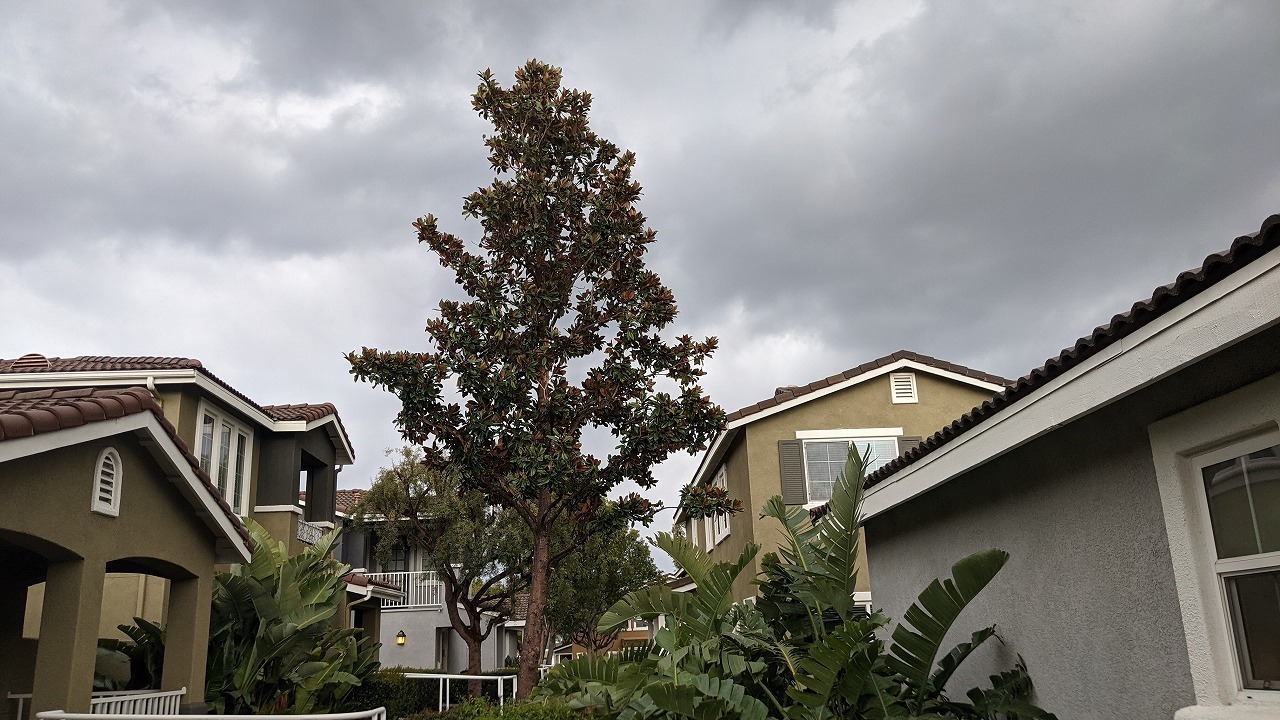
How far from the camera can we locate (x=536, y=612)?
14648 mm

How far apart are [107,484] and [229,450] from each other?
11.0 meters

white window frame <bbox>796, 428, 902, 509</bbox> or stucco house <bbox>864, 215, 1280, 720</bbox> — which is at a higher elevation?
white window frame <bbox>796, 428, 902, 509</bbox>

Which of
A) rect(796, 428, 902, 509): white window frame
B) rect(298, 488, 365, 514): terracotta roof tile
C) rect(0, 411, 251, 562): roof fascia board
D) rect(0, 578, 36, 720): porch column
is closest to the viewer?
rect(0, 411, 251, 562): roof fascia board

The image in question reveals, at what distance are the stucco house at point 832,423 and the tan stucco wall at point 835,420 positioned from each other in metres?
0.02

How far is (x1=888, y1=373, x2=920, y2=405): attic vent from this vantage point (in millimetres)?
21359

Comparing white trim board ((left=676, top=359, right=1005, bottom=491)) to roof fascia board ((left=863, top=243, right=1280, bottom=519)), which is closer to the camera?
roof fascia board ((left=863, top=243, right=1280, bottom=519))

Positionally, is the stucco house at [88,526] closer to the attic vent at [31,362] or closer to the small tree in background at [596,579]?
the attic vent at [31,362]

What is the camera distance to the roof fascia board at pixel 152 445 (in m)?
7.47

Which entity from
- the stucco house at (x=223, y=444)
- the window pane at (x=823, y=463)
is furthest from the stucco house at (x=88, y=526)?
the window pane at (x=823, y=463)

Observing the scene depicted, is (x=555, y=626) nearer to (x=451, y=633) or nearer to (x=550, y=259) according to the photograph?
(x=451, y=633)

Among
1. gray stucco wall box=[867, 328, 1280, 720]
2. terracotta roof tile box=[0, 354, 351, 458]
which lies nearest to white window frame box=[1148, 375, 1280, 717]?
gray stucco wall box=[867, 328, 1280, 720]

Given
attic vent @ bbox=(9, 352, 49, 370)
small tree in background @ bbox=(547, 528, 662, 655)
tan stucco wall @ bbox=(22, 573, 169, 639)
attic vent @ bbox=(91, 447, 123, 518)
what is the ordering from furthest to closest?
1. small tree in background @ bbox=(547, 528, 662, 655)
2. attic vent @ bbox=(9, 352, 49, 370)
3. tan stucco wall @ bbox=(22, 573, 169, 639)
4. attic vent @ bbox=(91, 447, 123, 518)

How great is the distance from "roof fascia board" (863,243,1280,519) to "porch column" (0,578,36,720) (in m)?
10.4

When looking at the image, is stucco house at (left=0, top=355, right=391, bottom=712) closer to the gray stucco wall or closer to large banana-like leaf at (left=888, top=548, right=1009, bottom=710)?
large banana-like leaf at (left=888, top=548, right=1009, bottom=710)
